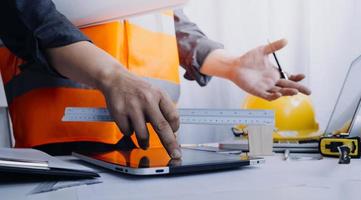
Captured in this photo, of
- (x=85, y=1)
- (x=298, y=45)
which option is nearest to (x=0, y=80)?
(x=85, y=1)

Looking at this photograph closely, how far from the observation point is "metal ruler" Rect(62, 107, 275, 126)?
0.73 meters

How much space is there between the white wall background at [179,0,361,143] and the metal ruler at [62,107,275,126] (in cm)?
66

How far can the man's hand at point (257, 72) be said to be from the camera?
1052mm

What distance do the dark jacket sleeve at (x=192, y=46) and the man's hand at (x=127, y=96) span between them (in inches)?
20.3

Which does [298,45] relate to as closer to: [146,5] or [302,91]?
[302,91]

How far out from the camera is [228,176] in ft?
1.74

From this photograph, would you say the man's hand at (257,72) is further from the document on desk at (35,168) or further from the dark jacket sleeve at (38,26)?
the document on desk at (35,168)

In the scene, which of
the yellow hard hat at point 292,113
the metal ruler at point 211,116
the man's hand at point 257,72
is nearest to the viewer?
the metal ruler at point 211,116

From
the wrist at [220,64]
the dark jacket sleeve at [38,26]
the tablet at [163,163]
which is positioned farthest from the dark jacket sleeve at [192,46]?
the tablet at [163,163]

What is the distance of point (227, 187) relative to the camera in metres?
0.46

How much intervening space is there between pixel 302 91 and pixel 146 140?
1.72 feet

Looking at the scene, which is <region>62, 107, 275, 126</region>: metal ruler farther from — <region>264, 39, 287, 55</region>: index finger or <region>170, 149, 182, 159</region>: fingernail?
<region>264, 39, 287, 55</region>: index finger

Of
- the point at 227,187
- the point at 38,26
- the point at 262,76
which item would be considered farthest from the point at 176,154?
the point at 262,76

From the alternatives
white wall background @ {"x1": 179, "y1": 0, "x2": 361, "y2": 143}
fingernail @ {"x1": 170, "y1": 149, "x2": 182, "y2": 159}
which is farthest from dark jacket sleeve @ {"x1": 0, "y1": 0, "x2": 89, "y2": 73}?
white wall background @ {"x1": 179, "y1": 0, "x2": 361, "y2": 143}
